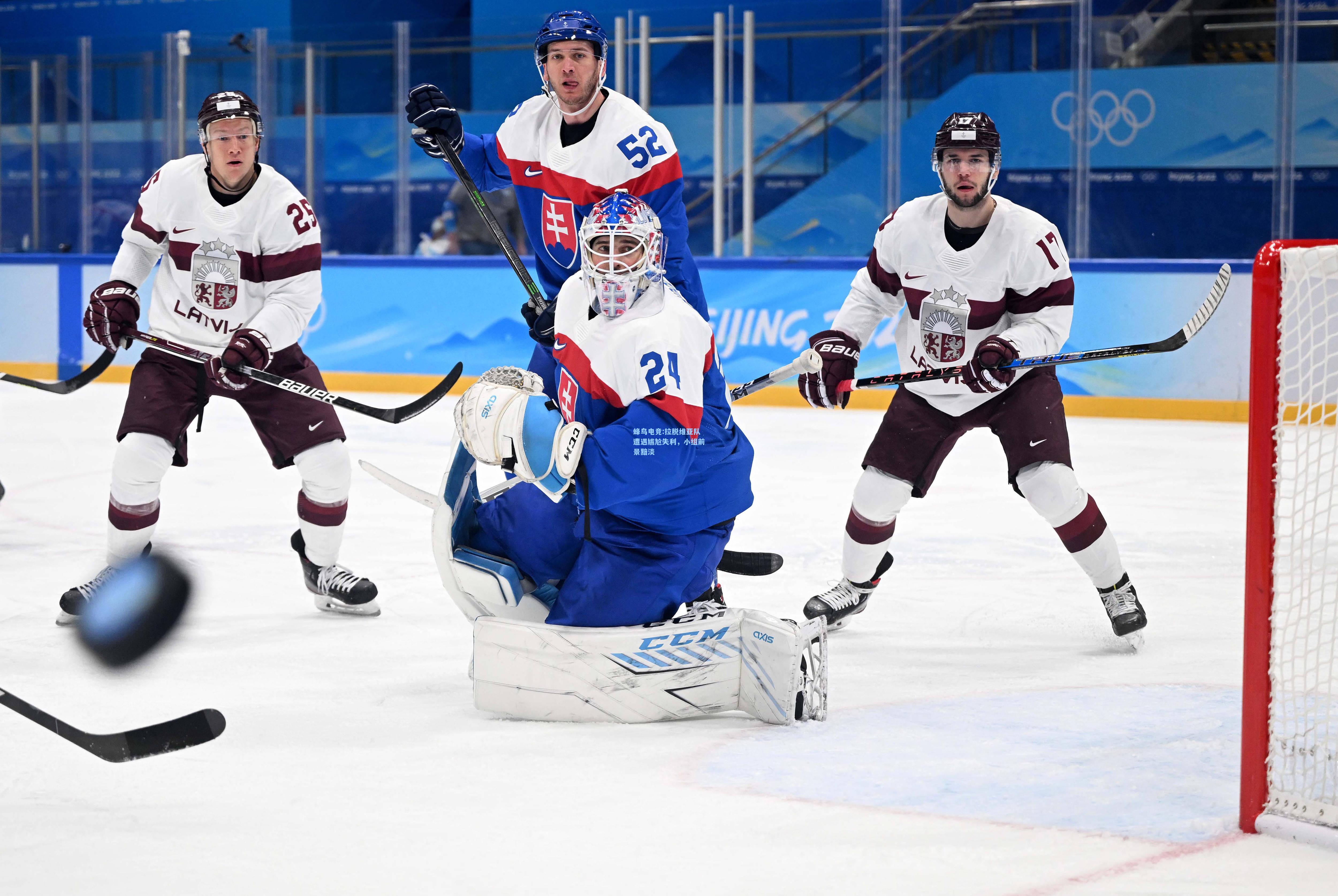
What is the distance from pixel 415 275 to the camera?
7.96 meters

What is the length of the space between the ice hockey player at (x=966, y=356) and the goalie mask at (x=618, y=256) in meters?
0.83

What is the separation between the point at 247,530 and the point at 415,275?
3.80m

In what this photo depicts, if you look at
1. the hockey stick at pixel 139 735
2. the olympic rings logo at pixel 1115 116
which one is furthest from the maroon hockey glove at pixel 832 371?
the olympic rings logo at pixel 1115 116

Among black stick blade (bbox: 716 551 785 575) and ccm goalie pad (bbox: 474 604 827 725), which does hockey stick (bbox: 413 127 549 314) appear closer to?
black stick blade (bbox: 716 551 785 575)

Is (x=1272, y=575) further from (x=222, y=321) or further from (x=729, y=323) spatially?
(x=729, y=323)

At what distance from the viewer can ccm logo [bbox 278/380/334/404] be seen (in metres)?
3.22

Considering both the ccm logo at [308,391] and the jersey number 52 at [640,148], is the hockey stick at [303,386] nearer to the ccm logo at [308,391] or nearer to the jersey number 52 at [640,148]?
the ccm logo at [308,391]

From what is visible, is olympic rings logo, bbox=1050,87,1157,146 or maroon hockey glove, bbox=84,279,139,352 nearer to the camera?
maroon hockey glove, bbox=84,279,139,352

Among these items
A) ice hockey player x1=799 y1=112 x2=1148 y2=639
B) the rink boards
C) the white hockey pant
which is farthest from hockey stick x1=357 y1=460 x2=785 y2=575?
the rink boards

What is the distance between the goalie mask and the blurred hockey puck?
809 mm

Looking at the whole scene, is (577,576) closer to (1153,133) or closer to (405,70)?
(1153,133)

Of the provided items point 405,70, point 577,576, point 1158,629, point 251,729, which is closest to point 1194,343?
point 1158,629

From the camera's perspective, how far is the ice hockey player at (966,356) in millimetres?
3062

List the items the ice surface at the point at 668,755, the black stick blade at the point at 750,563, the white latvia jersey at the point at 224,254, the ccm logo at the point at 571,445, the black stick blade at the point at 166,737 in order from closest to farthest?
the ice surface at the point at 668,755
the black stick blade at the point at 166,737
the ccm logo at the point at 571,445
the black stick blade at the point at 750,563
the white latvia jersey at the point at 224,254
